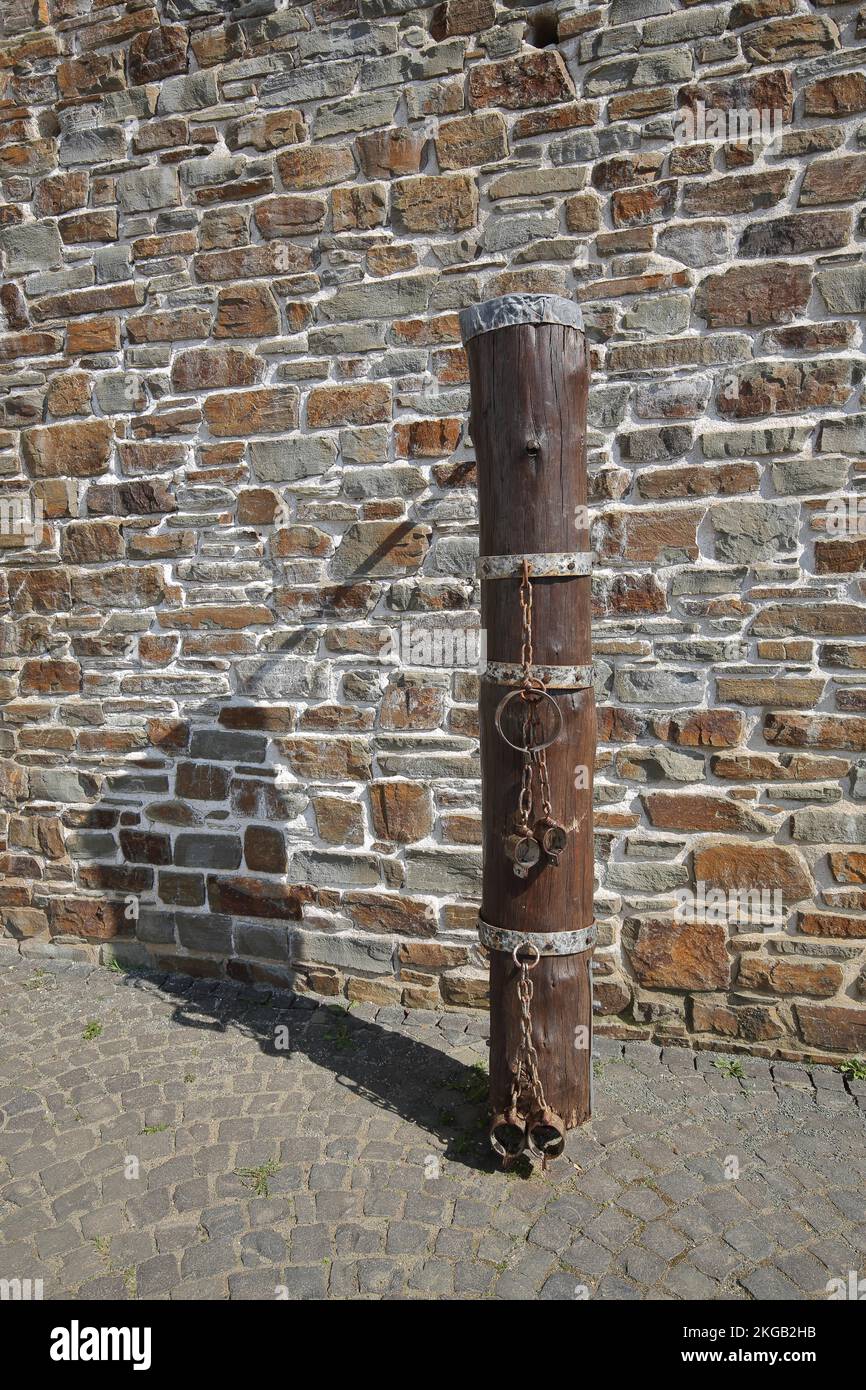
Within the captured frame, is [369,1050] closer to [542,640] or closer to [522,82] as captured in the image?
[542,640]

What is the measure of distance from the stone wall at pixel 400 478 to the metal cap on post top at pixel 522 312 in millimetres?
848

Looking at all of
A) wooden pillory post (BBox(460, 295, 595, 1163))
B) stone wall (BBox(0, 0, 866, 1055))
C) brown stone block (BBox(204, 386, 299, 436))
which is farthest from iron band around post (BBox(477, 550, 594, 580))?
brown stone block (BBox(204, 386, 299, 436))

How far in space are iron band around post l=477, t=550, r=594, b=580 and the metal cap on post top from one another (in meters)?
0.67

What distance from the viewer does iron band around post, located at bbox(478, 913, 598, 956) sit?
269 centimetres

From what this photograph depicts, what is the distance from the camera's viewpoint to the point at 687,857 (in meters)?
3.38

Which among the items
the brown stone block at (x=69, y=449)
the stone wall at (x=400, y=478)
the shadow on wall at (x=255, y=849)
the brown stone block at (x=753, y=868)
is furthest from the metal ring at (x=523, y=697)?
the brown stone block at (x=69, y=449)

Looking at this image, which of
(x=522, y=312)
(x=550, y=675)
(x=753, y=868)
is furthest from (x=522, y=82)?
(x=753, y=868)

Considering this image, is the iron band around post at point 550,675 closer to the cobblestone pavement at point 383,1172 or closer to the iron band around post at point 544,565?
the iron band around post at point 544,565

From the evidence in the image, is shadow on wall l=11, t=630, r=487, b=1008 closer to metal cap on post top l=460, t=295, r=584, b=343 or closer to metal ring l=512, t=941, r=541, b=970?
metal ring l=512, t=941, r=541, b=970

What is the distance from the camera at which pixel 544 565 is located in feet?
8.36

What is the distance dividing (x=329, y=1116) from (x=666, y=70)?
4.01 metres

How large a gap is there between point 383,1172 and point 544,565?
6.59 feet

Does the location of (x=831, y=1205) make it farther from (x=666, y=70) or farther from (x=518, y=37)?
(x=518, y=37)

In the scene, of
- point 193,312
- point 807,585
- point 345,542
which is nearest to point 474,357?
point 345,542
